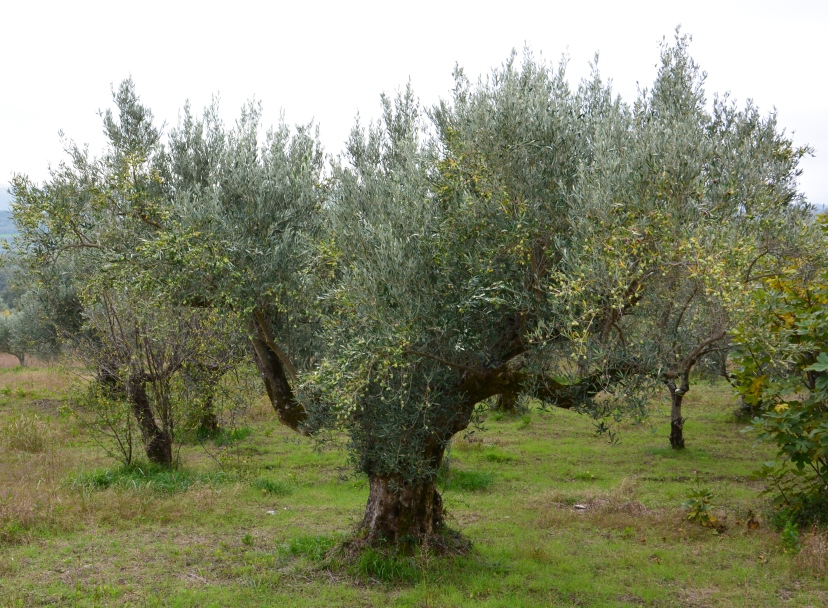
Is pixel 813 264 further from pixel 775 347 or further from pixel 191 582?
pixel 191 582

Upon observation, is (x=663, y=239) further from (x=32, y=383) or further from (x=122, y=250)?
(x=32, y=383)

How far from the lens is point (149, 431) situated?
56.3 feet

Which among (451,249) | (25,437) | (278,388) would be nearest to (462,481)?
(278,388)

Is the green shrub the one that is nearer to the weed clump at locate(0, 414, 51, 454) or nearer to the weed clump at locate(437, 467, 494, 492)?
the weed clump at locate(437, 467, 494, 492)

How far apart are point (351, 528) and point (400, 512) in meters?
2.29

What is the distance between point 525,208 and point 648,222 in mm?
1514

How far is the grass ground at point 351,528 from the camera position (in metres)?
10.3

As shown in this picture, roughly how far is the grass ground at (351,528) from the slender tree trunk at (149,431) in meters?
0.92

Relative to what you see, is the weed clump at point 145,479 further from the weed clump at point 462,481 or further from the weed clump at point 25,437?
the weed clump at point 462,481

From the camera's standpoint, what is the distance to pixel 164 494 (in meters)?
15.2

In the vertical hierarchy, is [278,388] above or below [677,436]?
above

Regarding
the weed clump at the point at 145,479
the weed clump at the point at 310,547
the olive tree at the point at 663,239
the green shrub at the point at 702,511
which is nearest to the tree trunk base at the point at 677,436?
the green shrub at the point at 702,511

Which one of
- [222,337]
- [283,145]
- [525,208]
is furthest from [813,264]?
[222,337]

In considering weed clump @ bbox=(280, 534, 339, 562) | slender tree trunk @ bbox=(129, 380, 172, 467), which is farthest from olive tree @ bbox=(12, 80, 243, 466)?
weed clump @ bbox=(280, 534, 339, 562)
